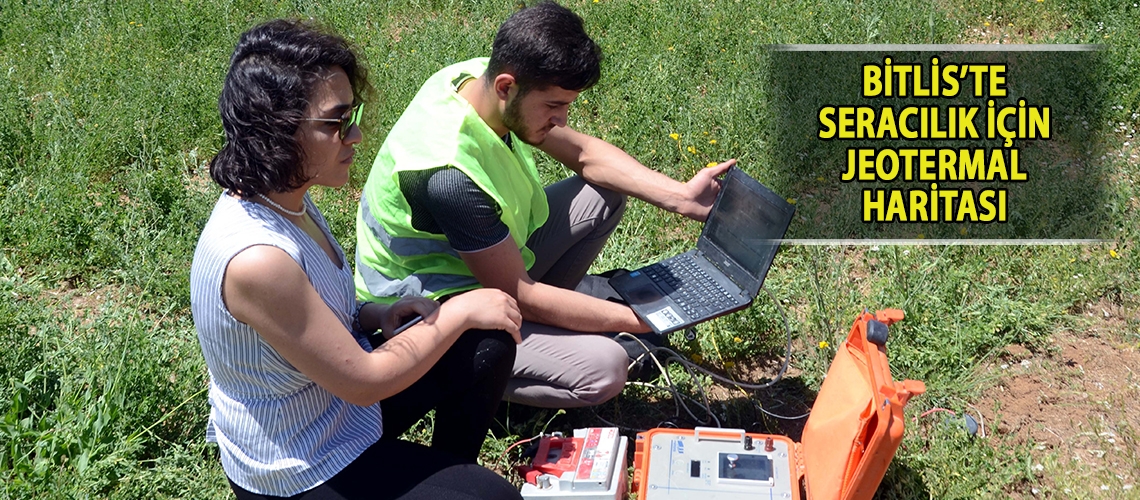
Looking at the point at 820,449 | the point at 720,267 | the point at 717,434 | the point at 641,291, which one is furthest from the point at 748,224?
the point at 820,449

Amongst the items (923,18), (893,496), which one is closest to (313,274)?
(893,496)

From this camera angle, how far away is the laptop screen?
2.81 meters

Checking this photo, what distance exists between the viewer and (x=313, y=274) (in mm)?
2062

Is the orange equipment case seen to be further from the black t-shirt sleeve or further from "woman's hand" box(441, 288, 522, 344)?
the black t-shirt sleeve

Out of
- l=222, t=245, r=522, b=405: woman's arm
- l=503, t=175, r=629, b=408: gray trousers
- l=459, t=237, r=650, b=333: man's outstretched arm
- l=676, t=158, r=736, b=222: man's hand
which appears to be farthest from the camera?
l=676, t=158, r=736, b=222: man's hand

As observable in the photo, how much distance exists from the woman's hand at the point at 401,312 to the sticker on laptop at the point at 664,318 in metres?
0.71

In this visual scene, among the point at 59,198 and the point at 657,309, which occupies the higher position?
the point at 59,198

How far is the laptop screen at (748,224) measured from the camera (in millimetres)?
2813

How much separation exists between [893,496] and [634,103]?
2.64m

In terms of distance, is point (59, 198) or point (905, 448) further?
point (59, 198)

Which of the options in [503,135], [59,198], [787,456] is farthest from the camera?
[59,198]

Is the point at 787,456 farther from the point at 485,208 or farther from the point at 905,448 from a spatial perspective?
the point at 485,208

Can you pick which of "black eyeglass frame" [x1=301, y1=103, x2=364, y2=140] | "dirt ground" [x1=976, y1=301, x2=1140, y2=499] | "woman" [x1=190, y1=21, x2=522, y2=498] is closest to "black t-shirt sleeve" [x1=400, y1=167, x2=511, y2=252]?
"woman" [x1=190, y1=21, x2=522, y2=498]

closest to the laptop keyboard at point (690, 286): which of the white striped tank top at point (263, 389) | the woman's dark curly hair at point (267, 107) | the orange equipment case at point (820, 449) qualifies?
the orange equipment case at point (820, 449)
